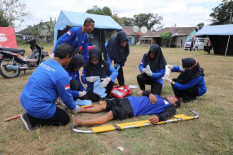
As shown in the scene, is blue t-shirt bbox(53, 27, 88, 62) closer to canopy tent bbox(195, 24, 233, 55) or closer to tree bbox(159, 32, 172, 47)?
canopy tent bbox(195, 24, 233, 55)

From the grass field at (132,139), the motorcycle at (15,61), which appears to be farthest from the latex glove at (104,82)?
the motorcycle at (15,61)

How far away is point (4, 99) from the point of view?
141 inches

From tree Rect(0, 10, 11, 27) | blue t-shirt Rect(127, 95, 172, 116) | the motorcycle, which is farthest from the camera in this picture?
tree Rect(0, 10, 11, 27)

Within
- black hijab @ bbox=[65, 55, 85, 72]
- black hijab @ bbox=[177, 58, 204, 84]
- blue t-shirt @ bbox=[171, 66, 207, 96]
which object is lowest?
blue t-shirt @ bbox=[171, 66, 207, 96]

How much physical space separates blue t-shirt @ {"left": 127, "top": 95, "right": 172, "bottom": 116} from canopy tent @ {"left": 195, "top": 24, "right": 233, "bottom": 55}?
1453 cm

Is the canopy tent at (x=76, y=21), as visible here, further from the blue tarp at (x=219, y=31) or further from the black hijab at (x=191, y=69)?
the black hijab at (x=191, y=69)

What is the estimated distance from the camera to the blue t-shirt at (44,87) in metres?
2.07

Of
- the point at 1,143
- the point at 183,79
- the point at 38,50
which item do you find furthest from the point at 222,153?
the point at 38,50

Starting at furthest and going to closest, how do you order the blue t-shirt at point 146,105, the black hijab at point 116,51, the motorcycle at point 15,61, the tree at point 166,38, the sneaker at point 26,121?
the tree at point 166,38 → the motorcycle at point 15,61 → the black hijab at point 116,51 → the blue t-shirt at point 146,105 → the sneaker at point 26,121

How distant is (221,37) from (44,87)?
17785 millimetres

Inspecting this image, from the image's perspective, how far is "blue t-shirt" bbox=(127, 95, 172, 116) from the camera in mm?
2809

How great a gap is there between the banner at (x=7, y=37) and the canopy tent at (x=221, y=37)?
50.5ft

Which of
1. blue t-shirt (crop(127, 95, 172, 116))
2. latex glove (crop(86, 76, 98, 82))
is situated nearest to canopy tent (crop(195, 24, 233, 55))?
blue t-shirt (crop(127, 95, 172, 116))

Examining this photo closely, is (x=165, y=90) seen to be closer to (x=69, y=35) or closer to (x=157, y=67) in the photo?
(x=157, y=67)
